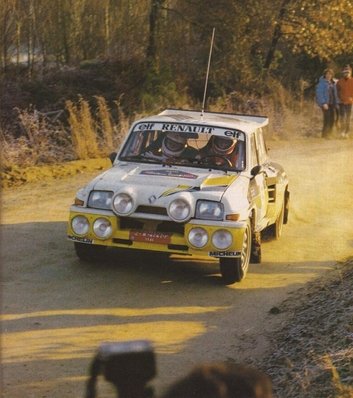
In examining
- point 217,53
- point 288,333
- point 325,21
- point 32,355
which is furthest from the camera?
point 217,53

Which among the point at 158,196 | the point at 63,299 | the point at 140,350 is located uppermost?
the point at 140,350

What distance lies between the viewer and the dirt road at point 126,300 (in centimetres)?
672

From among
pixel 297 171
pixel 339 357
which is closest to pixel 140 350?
pixel 339 357

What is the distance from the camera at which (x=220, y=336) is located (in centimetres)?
745

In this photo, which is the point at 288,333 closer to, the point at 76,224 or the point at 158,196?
the point at 158,196

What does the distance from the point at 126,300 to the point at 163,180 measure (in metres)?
1.40

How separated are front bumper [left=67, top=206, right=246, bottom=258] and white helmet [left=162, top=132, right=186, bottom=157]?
1.29m

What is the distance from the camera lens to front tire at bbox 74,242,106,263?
30.9 ft

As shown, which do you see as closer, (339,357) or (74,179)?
(339,357)

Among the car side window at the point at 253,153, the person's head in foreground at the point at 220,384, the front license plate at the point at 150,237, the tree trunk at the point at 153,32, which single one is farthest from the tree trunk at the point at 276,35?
the person's head in foreground at the point at 220,384

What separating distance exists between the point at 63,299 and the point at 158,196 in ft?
4.37

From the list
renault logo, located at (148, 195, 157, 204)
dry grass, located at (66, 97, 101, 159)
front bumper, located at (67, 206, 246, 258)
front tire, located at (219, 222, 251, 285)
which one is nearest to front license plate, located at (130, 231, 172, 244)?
front bumper, located at (67, 206, 246, 258)

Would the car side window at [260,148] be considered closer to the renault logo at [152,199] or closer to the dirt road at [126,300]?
the dirt road at [126,300]

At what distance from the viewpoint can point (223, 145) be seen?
32.9 feet
